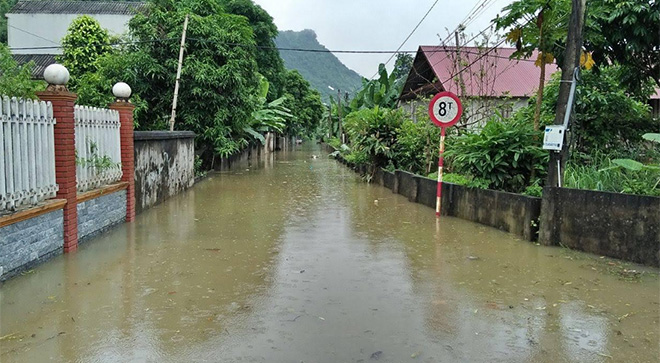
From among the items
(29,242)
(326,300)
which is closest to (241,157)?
(29,242)

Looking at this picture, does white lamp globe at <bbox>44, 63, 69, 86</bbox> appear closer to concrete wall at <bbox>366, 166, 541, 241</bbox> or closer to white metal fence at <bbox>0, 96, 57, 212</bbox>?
white metal fence at <bbox>0, 96, 57, 212</bbox>

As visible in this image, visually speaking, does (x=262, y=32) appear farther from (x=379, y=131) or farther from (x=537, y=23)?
(x=537, y=23)

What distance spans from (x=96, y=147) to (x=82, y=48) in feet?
76.9

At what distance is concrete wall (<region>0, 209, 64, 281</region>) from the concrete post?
160 mm

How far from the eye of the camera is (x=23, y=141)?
6016 millimetres

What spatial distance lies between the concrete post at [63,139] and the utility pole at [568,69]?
22.8 ft

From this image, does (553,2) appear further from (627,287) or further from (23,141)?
(23,141)

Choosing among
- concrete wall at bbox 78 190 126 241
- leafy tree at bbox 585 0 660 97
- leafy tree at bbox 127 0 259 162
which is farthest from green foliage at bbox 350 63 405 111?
concrete wall at bbox 78 190 126 241

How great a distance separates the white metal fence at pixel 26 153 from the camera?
18.5 feet

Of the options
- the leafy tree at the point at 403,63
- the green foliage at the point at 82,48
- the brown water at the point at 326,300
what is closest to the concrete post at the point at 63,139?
the brown water at the point at 326,300

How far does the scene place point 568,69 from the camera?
7691 millimetres

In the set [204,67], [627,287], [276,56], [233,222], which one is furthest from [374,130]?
[276,56]

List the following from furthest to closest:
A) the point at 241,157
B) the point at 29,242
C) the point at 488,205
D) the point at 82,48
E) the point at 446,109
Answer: the point at 241,157
the point at 82,48
the point at 446,109
the point at 488,205
the point at 29,242

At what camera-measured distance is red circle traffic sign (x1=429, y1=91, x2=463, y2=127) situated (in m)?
10.6
